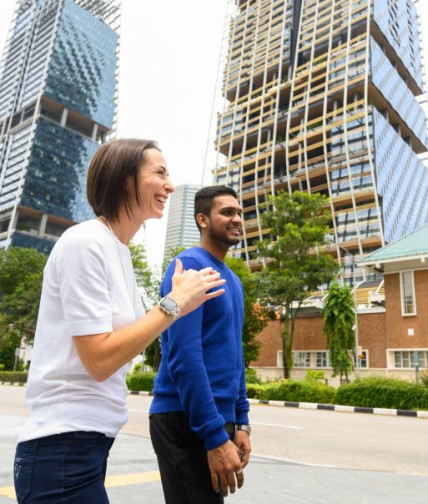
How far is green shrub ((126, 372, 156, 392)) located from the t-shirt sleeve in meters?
24.5

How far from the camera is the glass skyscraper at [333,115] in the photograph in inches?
2400

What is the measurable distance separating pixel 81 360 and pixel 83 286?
207 mm

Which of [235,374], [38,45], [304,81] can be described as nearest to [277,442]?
[235,374]

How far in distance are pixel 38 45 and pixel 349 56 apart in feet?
271

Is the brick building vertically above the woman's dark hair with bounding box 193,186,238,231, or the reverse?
the brick building

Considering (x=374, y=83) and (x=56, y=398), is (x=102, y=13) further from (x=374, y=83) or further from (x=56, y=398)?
(x=56, y=398)

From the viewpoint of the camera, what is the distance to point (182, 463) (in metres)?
1.91

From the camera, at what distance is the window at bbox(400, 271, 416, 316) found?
78.2ft

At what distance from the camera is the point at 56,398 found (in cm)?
132

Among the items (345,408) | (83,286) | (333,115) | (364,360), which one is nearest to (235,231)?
(83,286)

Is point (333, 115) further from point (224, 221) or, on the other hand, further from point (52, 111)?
point (52, 111)

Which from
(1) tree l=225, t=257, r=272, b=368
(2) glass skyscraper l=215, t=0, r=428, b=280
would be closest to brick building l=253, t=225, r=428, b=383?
(1) tree l=225, t=257, r=272, b=368

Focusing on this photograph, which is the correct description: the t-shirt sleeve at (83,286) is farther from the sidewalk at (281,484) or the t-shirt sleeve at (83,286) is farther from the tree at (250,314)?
the tree at (250,314)

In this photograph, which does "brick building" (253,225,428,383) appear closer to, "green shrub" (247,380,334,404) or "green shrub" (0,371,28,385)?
"green shrub" (247,380,334,404)
